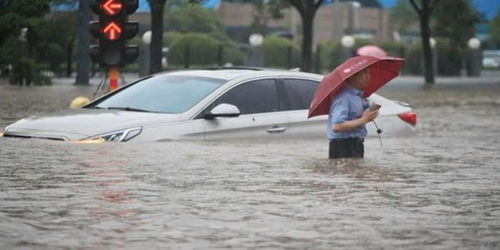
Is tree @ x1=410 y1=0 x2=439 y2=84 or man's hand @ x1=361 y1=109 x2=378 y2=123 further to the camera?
tree @ x1=410 y1=0 x2=439 y2=84

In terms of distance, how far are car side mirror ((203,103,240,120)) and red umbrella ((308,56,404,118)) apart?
1.45 metres

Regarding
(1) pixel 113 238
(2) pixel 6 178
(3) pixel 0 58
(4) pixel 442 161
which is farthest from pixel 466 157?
(3) pixel 0 58

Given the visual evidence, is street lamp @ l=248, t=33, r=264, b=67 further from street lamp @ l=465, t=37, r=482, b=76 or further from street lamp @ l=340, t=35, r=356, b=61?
street lamp @ l=465, t=37, r=482, b=76

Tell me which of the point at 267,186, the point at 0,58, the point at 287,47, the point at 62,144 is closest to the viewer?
the point at 267,186

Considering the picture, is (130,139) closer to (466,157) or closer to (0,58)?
(466,157)

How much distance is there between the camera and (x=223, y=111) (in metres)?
12.5

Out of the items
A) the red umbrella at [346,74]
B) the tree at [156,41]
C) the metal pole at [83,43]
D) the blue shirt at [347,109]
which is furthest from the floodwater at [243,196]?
the metal pole at [83,43]

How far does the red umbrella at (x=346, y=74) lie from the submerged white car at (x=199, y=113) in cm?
164

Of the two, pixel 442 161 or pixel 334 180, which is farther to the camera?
pixel 442 161

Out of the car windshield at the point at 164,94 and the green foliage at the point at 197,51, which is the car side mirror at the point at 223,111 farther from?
the green foliage at the point at 197,51

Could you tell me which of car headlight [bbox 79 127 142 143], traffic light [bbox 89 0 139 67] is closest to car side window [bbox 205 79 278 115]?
car headlight [bbox 79 127 142 143]

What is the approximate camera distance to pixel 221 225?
7352mm

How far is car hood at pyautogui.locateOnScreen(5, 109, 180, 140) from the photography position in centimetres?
1205

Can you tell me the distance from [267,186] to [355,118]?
1.69 meters
